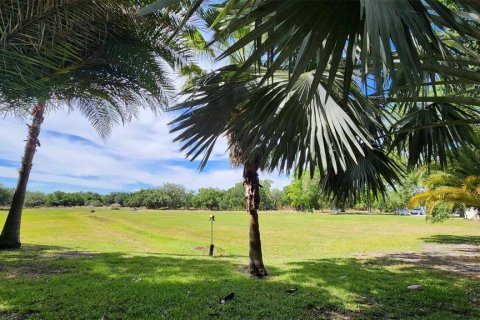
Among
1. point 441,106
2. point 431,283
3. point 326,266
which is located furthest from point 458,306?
point 326,266

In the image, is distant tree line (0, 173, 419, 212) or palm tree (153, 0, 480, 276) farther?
distant tree line (0, 173, 419, 212)

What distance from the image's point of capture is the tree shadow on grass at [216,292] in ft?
15.3

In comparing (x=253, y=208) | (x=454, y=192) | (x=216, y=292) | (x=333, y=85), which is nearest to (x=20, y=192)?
(x=253, y=208)

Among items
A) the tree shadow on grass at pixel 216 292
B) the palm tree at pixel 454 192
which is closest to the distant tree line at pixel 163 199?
the palm tree at pixel 454 192

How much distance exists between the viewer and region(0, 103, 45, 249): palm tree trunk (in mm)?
10469

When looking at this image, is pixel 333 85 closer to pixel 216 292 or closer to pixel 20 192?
pixel 216 292

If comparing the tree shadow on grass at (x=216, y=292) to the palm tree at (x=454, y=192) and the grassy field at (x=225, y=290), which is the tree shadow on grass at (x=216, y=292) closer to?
the grassy field at (x=225, y=290)

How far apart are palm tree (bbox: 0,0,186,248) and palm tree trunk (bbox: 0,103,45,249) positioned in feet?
7.35

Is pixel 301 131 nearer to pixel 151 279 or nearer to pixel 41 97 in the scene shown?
pixel 41 97

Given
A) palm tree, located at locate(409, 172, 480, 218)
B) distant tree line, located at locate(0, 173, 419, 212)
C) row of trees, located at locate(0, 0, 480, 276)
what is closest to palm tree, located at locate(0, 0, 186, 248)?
row of trees, located at locate(0, 0, 480, 276)

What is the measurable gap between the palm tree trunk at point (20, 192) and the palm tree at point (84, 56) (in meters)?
2.24

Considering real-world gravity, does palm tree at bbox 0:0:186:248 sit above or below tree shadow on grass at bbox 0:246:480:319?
above

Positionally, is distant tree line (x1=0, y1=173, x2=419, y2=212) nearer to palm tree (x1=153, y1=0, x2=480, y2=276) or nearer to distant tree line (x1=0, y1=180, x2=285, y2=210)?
distant tree line (x1=0, y1=180, x2=285, y2=210)

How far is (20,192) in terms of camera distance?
10641 mm
